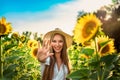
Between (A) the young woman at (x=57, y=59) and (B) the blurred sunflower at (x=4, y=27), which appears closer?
(A) the young woman at (x=57, y=59)

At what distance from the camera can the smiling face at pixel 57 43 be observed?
574 centimetres

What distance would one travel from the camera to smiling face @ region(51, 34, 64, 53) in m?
5.74

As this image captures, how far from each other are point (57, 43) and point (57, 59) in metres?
0.23

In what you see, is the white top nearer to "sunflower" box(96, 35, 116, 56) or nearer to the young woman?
the young woman

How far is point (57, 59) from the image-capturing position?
5.83 meters

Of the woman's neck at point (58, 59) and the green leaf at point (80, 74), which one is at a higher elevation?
the woman's neck at point (58, 59)

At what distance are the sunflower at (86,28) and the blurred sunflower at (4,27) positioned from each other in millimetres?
2407

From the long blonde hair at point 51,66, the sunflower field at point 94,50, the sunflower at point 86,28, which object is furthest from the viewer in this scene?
the long blonde hair at point 51,66

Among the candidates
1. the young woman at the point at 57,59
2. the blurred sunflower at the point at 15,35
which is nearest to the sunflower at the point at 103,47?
the young woman at the point at 57,59

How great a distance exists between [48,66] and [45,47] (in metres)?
0.62

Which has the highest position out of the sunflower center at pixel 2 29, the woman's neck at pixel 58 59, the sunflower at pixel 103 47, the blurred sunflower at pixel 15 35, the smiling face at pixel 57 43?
the blurred sunflower at pixel 15 35

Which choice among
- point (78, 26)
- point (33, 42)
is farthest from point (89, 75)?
point (33, 42)

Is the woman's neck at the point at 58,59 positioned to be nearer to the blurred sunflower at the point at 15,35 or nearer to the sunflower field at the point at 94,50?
the sunflower field at the point at 94,50

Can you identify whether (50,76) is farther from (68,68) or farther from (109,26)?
(109,26)
